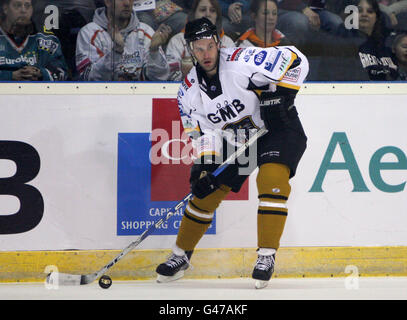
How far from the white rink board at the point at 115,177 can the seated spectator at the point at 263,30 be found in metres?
0.35

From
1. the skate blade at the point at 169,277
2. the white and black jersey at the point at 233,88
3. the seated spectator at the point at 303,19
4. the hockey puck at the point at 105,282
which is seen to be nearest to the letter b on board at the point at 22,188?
the hockey puck at the point at 105,282

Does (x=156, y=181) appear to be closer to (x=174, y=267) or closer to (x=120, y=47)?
(x=174, y=267)

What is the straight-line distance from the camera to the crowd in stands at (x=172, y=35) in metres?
3.81

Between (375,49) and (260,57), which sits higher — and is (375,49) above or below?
below

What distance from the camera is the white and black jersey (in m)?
3.34

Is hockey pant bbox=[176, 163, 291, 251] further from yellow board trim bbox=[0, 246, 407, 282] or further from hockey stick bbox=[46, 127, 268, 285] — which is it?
yellow board trim bbox=[0, 246, 407, 282]

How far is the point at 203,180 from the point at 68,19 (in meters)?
1.19

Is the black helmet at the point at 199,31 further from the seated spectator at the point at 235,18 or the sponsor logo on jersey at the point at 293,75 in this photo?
the seated spectator at the point at 235,18

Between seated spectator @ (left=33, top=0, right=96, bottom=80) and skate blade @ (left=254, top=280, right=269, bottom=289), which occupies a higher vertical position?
seated spectator @ (left=33, top=0, right=96, bottom=80)

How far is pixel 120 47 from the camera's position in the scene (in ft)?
12.6

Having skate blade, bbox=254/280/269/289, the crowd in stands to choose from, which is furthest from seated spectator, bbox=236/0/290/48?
skate blade, bbox=254/280/269/289

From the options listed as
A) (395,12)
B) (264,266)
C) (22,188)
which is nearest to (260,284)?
(264,266)

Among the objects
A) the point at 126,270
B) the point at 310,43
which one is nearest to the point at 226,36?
the point at 310,43

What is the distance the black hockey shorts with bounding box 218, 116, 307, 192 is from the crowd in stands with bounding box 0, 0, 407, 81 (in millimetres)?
583
